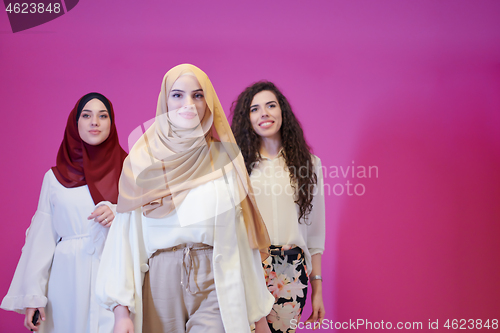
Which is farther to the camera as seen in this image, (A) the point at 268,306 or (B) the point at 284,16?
(B) the point at 284,16

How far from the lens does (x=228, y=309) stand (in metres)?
1.39

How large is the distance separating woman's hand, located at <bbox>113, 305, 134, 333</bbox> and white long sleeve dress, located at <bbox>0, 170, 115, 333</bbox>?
76cm

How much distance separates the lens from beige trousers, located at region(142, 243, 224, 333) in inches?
55.1

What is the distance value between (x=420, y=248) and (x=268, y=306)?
2.06 m

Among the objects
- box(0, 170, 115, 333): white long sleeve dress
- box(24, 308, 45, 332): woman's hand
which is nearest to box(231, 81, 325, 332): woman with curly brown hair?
box(0, 170, 115, 333): white long sleeve dress

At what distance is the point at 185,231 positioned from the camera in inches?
56.3

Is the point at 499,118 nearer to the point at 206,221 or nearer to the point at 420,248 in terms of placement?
the point at 420,248

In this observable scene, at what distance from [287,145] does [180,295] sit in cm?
119

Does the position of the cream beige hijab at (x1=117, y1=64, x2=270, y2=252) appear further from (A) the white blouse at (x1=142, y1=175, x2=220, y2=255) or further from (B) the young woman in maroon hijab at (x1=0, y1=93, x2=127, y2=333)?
(B) the young woman in maroon hijab at (x1=0, y1=93, x2=127, y2=333)

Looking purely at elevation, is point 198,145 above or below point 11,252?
above

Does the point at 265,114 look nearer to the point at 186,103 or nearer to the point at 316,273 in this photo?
the point at 186,103

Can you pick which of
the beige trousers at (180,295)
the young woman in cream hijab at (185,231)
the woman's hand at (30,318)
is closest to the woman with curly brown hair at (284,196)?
the young woman in cream hijab at (185,231)

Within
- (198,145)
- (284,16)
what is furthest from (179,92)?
(284,16)

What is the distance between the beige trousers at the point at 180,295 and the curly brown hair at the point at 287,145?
88 centimetres
